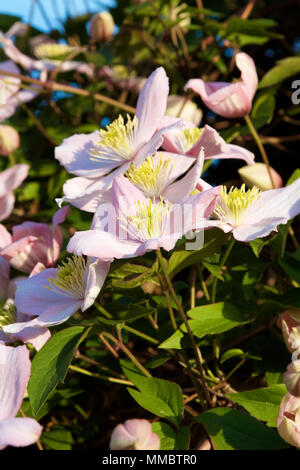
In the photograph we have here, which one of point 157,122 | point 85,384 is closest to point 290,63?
point 157,122

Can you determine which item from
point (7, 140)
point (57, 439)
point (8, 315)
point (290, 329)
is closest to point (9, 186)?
point (7, 140)

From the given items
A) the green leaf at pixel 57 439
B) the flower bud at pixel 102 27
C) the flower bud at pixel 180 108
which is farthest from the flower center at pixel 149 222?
the flower bud at pixel 102 27

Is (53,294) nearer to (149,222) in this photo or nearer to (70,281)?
(70,281)

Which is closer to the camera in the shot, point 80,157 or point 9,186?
point 80,157

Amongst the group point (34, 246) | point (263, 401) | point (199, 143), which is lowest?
point (263, 401)

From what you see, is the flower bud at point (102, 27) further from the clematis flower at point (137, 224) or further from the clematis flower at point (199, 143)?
the clematis flower at point (137, 224)
